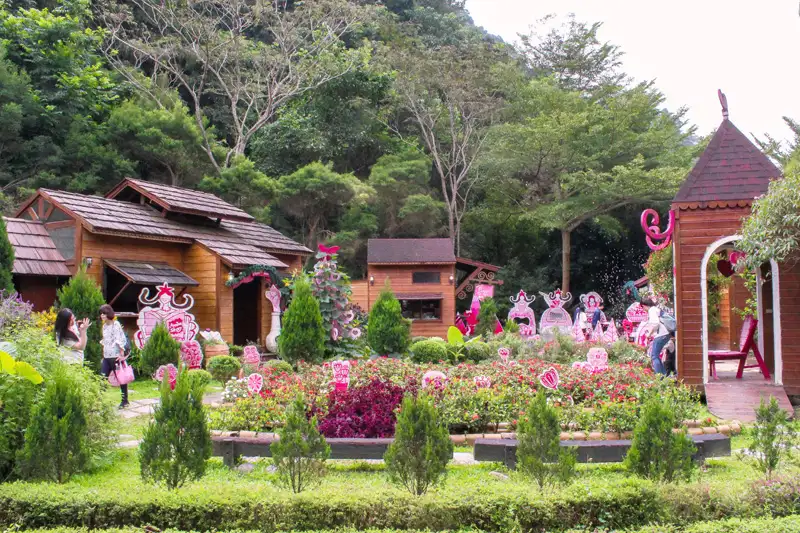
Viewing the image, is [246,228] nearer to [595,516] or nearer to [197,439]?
[197,439]

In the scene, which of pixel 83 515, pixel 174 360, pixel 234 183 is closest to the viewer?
pixel 83 515

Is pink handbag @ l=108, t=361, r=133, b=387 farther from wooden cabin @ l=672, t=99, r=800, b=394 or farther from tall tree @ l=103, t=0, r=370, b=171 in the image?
tall tree @ l=103, t=0, r=370, b=171

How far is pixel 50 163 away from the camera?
26.2m

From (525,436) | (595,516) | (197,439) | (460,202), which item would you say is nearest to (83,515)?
(197,439)

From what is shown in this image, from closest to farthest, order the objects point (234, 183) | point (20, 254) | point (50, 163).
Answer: point (20, 254), point (50, 163), point (234, 183)

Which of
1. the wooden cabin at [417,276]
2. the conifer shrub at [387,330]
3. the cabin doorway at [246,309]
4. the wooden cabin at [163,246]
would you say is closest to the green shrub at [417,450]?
the wooden cabin at [163,246]

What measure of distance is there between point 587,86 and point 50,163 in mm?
25425

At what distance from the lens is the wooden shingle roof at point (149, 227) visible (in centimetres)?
1667

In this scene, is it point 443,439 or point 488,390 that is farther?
point 488,390

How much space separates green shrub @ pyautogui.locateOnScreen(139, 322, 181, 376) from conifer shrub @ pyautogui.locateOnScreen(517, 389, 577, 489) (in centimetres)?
881

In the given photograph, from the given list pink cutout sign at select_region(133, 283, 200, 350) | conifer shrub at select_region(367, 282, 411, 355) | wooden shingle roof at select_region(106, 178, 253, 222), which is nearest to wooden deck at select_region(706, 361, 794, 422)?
conifer shrub at select_region(367, 282, 411, 355)

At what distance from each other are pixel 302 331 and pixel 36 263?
21.1 feet

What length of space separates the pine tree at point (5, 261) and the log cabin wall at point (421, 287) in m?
14.2

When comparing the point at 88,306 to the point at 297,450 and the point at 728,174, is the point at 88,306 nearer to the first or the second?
the point at 297,450
